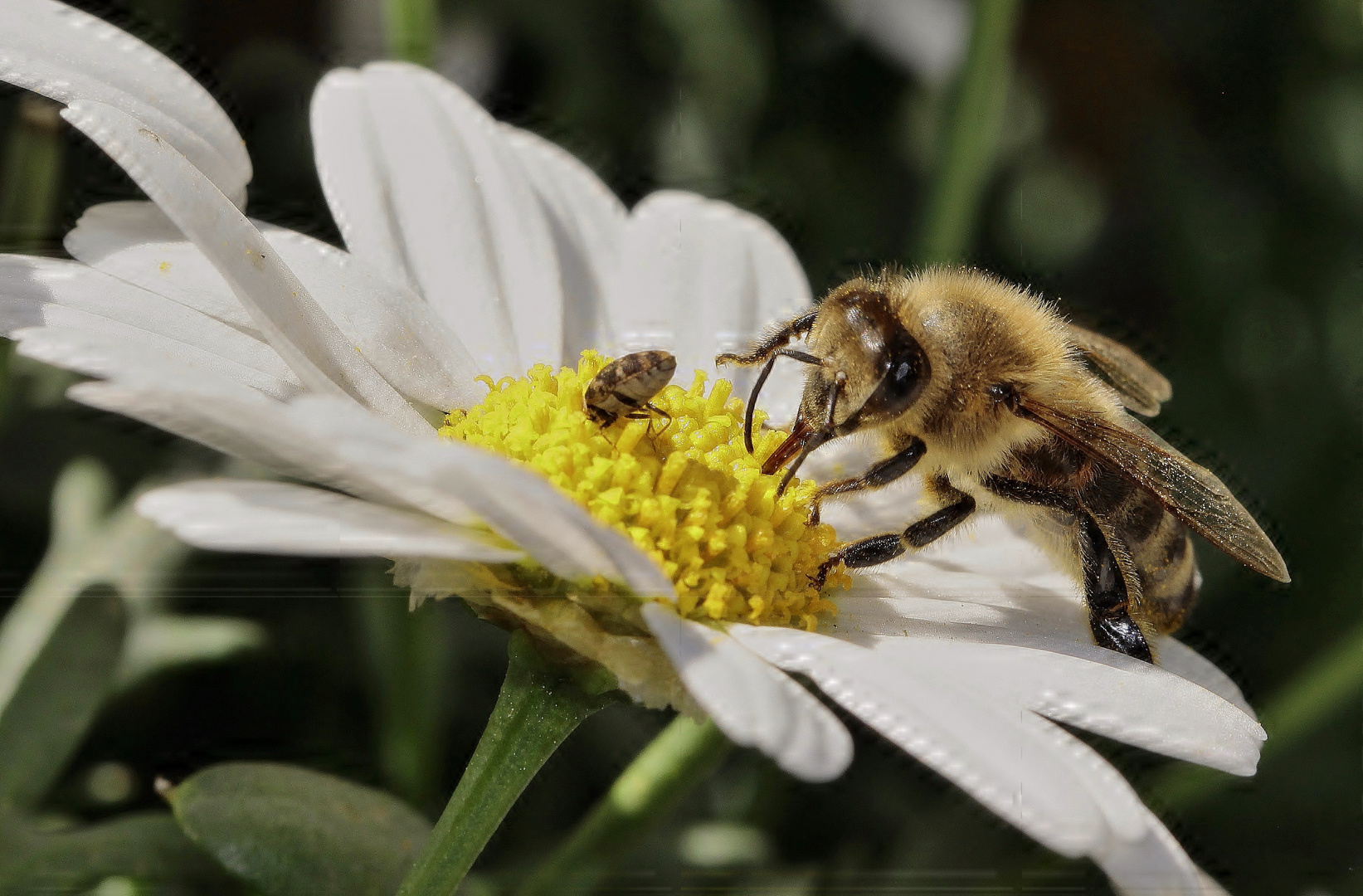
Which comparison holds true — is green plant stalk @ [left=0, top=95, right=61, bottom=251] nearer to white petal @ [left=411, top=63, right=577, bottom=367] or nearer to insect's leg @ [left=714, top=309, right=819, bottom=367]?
white petal @ [left=411, top=63, right=577, bottom=367]

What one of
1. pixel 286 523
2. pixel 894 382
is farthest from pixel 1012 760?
pixel 286 523

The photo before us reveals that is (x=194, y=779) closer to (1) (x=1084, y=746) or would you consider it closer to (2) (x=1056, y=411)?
(1) (x=1084, y=746)

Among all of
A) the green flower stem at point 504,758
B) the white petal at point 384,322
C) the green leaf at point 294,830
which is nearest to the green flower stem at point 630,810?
the green leaf at point 294,830

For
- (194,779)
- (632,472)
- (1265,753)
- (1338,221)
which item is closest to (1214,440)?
(1338,221)

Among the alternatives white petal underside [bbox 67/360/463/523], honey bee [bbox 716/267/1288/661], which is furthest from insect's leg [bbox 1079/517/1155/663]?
white petal underside [bbox 67/360/463/523]

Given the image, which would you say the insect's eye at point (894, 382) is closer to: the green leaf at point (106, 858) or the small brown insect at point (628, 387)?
the small brown insect at point (628, 387)

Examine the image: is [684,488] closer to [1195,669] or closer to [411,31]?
[1195,669]

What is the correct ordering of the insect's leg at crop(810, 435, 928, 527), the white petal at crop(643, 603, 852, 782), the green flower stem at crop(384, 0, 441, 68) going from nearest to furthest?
the white petal at crop(643, 603, 852, 782) < the insect's leg at crop(810, 435, 928, 527) < the green flower stem at crop(384, 0, 441, 68)
